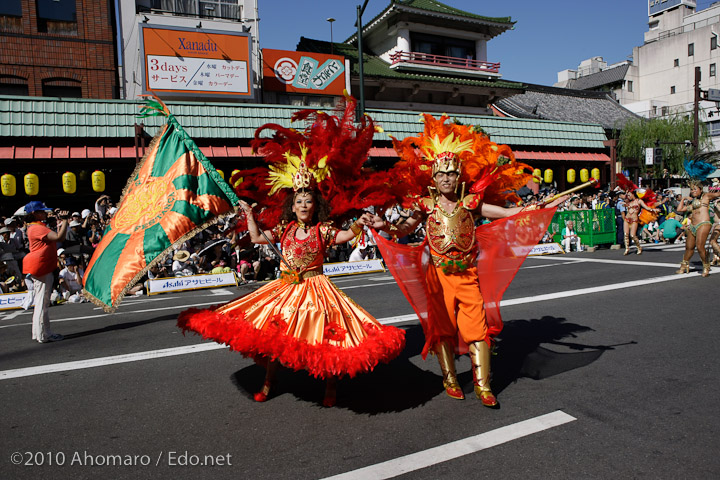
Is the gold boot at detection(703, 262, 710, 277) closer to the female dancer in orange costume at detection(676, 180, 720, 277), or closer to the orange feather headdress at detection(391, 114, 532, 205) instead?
the female dancer in orange costume at detection(676, 180, 720, 277)

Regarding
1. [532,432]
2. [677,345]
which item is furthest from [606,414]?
[677,345]

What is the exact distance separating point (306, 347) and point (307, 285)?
2.32 ft

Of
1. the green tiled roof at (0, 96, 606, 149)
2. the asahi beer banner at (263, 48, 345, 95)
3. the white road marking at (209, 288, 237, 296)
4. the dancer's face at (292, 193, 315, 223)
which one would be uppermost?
the asahi beer banner at (263, 48, 345, 95)

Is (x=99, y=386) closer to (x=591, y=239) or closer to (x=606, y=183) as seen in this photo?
(x=591, y=239)

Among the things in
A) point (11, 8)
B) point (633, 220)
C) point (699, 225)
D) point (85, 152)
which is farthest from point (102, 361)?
point (11, 8)

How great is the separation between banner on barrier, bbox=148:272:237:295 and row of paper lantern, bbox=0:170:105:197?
196 inches

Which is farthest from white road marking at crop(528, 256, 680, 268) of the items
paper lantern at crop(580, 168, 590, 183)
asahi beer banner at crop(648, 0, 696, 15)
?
asahi beer banner at crop(648, 0, 696, 15)

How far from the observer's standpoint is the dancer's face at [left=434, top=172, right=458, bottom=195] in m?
4.54

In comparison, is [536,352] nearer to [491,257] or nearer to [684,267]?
[491,257]

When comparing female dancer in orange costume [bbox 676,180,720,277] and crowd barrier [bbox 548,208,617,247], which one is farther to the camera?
crowd barrier [bbox 548,208,617,247]

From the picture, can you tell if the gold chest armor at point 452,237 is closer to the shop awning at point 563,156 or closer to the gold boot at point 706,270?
the gold boot at point 706,270

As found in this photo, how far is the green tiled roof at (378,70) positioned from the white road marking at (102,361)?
20.9m

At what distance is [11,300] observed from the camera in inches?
417

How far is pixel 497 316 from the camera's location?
4.70m
